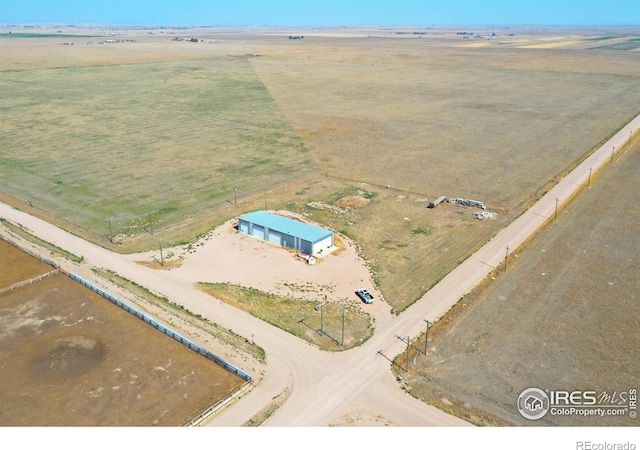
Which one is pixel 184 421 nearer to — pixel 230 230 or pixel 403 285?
pixel 403 285

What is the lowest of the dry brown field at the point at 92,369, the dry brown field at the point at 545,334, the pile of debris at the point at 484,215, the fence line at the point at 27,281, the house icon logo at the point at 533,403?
the house icon logo at the point at 533,403

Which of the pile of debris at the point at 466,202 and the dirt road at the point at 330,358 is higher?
the pile of debris at the point at 466,202

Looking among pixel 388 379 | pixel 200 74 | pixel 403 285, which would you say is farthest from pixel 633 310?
pixel 200 74

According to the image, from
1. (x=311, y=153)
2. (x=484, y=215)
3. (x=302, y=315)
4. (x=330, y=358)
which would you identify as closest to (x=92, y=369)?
(x=302, y=315)

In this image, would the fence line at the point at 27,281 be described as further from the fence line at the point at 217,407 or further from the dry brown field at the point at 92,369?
the fence line at the point at 217,407

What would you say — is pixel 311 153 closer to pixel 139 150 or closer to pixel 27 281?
pixel 139 150

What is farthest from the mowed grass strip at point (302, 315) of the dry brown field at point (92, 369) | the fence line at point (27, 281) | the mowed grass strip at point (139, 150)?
the mowed grass strip at point (139, 150)

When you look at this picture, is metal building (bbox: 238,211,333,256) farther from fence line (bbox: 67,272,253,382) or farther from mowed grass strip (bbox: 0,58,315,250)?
fence line (bbox: 67,272,253,382)
